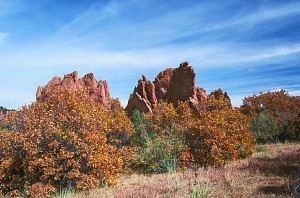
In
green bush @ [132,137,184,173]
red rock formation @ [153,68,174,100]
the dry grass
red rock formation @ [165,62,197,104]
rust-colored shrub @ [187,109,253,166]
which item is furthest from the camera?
red rock formation @ [153,68,174,100]

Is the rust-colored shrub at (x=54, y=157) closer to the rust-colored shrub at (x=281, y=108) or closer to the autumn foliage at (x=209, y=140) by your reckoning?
the autumn foliage at (x=209, y=140)

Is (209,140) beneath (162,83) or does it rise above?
beneath

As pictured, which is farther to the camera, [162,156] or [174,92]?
[174,92]

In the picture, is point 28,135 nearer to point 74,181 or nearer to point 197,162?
point 74,181

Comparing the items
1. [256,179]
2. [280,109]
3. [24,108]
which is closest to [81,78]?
[280,109]

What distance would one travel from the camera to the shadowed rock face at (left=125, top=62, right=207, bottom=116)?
66.0 m

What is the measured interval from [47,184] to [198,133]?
10.5 m

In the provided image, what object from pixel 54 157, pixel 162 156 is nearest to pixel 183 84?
pixel 162 156

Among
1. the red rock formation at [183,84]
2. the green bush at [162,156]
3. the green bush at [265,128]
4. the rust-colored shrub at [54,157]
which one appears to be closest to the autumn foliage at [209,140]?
the green bush at [162,156]

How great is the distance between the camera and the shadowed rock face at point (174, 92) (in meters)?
66.0

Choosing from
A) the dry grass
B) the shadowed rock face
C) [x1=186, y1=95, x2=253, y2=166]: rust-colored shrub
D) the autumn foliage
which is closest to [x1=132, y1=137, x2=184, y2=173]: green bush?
the autumn foliage

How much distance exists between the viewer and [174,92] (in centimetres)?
6856

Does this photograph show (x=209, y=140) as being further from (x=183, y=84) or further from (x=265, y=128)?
(x=183, y=84)

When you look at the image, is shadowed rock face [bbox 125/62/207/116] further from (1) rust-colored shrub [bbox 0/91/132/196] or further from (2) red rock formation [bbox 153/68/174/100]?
(1) rust-colored shrub [bbox 0/91/132/196]
